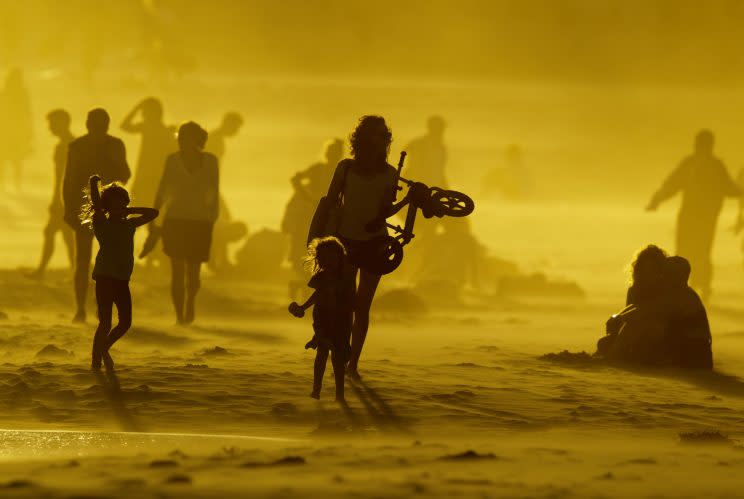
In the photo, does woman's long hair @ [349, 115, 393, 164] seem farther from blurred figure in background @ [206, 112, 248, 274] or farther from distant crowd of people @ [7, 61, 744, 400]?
blurred figure in background @ [206, 112, 248, 274]

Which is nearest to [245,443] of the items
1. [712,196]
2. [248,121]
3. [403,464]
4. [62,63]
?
[403,464]

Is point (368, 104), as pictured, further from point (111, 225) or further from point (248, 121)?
point (111, 225)

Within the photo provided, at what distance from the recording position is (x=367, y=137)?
32.9ft

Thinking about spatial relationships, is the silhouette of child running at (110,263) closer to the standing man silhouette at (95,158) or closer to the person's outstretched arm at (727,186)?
the standing man silhouette at (95,158)

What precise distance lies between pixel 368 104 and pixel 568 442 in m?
51.9

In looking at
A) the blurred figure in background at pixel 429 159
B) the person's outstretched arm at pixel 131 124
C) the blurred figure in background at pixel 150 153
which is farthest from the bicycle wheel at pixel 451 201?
the blurred figure in background at pixel 429 159

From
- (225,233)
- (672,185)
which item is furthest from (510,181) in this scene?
(225,233)

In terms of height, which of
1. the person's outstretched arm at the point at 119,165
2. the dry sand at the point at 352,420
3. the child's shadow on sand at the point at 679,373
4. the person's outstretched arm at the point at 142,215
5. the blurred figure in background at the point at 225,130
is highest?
the blurred figure in background at the point at 225,130

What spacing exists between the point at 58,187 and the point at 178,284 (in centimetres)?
261

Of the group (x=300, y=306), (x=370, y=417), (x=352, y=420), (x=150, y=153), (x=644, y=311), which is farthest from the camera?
(x=150, y=153)

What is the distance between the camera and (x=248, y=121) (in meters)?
55.0

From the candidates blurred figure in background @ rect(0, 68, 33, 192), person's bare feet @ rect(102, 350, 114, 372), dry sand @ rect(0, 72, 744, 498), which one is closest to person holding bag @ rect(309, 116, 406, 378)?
dry sand @ rect(0, 72, 744, 498)

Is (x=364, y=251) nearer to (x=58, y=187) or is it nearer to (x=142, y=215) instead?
(x=142, y=215)

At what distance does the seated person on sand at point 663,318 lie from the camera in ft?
39.0
